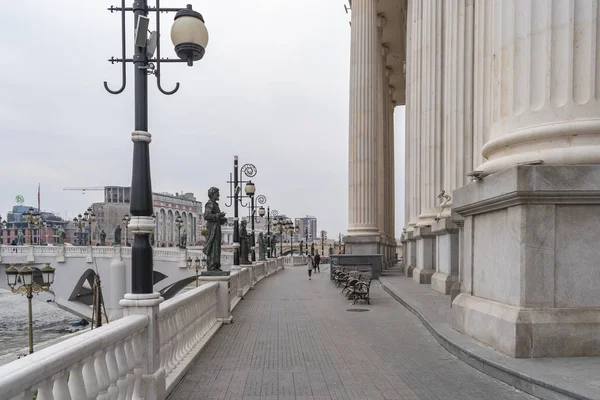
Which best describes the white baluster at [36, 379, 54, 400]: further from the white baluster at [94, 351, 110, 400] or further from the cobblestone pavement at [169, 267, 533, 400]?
the cobblestone pavement at [169, 267, 533, 400]

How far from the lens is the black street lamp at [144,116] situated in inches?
225

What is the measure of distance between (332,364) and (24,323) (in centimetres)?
5101

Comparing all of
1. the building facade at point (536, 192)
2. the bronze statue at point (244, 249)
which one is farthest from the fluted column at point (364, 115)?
the building facade at point (536, 192)

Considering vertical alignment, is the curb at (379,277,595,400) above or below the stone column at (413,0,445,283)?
below

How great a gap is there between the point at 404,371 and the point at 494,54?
5.02 meters

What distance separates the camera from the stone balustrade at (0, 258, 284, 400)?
3.08m

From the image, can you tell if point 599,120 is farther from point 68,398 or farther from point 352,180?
point 352,180

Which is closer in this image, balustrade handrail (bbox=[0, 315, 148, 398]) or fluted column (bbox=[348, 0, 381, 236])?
balustrade handrail (bbox=[0, 315, 148, 398])

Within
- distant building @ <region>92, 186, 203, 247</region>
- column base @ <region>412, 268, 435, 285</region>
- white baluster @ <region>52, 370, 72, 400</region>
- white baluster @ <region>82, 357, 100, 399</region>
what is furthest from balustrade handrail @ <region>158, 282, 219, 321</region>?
distant building @ <region>92, 186, 203, 247</region>

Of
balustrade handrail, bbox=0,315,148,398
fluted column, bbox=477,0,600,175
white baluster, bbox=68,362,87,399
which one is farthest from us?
fluted column, bbox=477,0,600,175

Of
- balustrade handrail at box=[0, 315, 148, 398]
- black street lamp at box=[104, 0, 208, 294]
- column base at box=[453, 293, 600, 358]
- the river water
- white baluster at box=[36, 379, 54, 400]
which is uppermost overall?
black street lamp at box=[104, 0, 208, 294]

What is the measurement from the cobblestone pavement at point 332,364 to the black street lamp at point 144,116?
5.75 ft

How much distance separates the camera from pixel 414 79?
2566 centimetres

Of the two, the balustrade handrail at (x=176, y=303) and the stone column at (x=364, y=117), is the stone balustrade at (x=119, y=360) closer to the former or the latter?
the balustrade handrail at (x=176, y=303)
